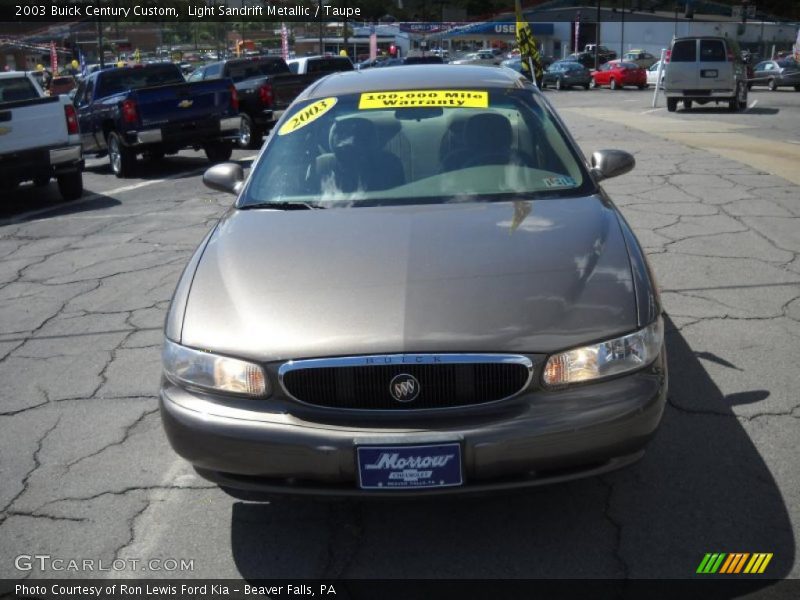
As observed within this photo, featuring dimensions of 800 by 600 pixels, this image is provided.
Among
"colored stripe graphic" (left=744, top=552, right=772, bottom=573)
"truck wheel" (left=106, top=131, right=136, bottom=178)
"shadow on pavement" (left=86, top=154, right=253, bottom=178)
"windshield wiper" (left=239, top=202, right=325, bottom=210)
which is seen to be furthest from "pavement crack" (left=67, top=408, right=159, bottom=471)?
"truck wheel" (left=106, top=131, right=136, bottom=178)

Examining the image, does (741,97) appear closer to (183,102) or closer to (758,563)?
(183,102)

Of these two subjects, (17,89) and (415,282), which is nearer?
(415,282)

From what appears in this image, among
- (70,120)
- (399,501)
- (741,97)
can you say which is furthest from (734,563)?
(741,97)

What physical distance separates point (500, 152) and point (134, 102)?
10712 mm

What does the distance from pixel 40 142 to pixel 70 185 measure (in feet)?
2.84

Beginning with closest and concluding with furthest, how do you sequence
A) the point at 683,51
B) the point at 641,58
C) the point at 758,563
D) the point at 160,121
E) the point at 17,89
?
the point at 758,563, the point at 17,89, the point at 160,121, the point at 683,51, the point at 641,58

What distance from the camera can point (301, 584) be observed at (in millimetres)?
3004

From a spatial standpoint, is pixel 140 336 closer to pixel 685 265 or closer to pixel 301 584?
pixel 301 584

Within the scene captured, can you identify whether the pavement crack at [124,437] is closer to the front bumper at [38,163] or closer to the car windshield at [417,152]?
the car windshield at [417,152]

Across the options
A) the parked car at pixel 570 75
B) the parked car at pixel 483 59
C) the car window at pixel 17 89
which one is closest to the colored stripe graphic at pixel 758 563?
the car window at pixel 17 89

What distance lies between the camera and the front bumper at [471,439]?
9.15 feet

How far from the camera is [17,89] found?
1258cm

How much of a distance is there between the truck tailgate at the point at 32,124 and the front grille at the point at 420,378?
30.6ft

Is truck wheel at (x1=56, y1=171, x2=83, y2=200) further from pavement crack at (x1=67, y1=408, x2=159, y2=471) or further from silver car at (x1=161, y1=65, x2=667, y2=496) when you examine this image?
silver car at (x1=161, y1=65, x2=667, y2=496)
